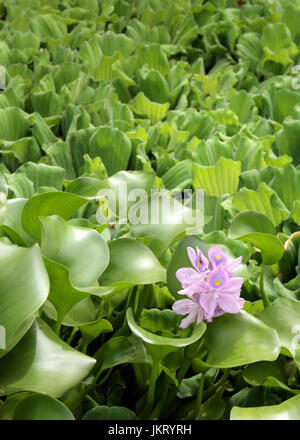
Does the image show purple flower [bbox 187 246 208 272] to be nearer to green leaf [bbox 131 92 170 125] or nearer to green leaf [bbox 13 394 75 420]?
green leaf [bbox 13 394 75 420]

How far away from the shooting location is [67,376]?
2.30 ft

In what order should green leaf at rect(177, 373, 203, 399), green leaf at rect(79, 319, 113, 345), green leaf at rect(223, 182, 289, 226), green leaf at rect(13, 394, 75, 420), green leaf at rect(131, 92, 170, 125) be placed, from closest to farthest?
1. green leaf at rect(13, 394, 75, 420)
2. green leaf at rect(79, 319, 113, 345)
3. green leaf at rect(177, 373, 203, 399)
4. green leaf at rect(223, 182, 289, 226)
5. green leaf at rect(131, 92, 170, 125)

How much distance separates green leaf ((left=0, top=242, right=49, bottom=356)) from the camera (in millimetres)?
708

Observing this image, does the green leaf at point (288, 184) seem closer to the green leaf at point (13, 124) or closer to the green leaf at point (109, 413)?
the green leaf at point (109, 413)

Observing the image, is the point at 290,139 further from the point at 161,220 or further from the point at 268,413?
the point at 268,413

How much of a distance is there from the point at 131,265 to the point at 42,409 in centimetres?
26

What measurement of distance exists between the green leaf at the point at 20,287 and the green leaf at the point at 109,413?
19cm

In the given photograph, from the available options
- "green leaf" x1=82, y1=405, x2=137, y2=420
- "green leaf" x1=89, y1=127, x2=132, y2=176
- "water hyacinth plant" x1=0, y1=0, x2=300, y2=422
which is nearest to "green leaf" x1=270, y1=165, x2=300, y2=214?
"water hyacinth plant" x1=0, y1=0, x2=300, y2=422

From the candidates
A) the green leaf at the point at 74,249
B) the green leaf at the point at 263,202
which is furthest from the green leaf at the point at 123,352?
the green leaf at the point at 263,202

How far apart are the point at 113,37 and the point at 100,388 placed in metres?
1.46

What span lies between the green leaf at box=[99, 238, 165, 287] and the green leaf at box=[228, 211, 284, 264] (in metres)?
0.14

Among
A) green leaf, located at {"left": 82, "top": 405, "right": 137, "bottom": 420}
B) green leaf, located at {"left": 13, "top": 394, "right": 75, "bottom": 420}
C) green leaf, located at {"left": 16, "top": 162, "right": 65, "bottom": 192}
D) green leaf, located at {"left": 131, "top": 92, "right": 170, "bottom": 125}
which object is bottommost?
green leaf, located at {"left": 82, "top": 405, "right": 137, "bottom": 420}
